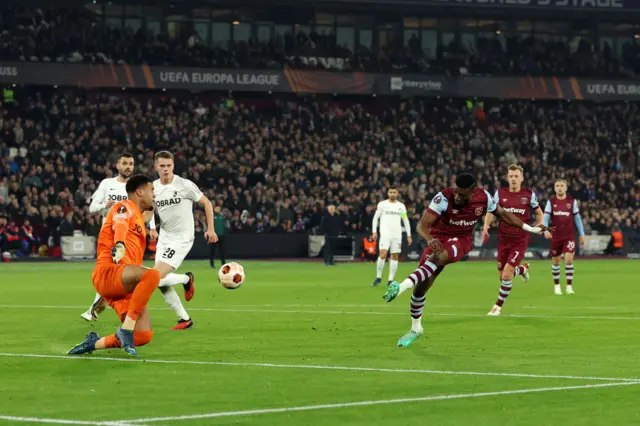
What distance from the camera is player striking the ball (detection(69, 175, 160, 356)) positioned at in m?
13.7

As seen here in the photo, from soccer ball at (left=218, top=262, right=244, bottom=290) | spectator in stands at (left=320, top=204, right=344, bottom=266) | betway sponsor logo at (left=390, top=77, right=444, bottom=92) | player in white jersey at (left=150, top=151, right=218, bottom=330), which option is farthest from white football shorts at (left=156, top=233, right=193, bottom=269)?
betway sponsor logo at (left=390, top=77, right=444, bottom=92)

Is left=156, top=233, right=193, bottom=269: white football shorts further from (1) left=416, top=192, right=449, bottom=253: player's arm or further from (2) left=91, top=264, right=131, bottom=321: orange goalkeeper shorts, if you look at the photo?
(1) left=416, top=192, right=449, bottom=253: player's arm

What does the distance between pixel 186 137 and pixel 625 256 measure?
20353mm

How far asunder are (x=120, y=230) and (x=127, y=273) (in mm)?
485

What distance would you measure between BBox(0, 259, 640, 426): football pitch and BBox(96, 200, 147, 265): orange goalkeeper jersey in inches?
43.8

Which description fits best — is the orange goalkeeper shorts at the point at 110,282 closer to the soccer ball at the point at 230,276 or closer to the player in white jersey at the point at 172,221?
the soccer ball at the point at 230,276

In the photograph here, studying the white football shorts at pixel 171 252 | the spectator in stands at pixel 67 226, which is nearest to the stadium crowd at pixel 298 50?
the spectator in stands at pixel 67 226

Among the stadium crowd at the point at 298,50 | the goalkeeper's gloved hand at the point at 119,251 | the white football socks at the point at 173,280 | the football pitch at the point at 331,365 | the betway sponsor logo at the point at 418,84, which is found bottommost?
the football pitch at the point at 331,365

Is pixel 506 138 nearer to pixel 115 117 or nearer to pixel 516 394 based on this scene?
pixel 115 117

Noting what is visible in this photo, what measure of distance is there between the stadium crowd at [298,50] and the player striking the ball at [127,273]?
44501 mm

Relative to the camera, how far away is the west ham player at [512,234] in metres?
21.4

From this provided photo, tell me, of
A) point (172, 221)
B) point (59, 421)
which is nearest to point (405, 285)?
point (172, 221)

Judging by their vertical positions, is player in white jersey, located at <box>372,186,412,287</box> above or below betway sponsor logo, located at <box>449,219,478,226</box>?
below

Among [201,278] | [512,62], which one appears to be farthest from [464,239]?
[512,62]
